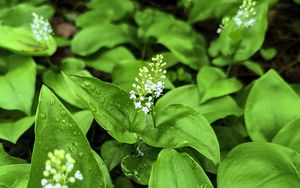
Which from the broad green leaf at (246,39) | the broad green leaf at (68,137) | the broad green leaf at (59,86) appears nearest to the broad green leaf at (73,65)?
A: the broad green leaf at (59,86)

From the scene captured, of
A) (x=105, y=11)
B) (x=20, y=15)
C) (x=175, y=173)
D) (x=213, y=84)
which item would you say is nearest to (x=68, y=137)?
(x=175, y=173)

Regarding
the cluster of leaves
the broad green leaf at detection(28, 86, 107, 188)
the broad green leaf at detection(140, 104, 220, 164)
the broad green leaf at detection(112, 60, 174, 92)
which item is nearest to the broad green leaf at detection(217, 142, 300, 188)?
the cluster of leaves

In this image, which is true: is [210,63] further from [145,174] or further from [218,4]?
[145,174]

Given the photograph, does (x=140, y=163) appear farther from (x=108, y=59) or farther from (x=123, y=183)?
(x=108, y=59)

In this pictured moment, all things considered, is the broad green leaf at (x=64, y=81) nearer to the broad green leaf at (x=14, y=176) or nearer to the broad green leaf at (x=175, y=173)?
the broad green leaf at (x=14, y=176)

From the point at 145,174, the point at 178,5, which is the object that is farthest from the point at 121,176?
the point at 178,5
